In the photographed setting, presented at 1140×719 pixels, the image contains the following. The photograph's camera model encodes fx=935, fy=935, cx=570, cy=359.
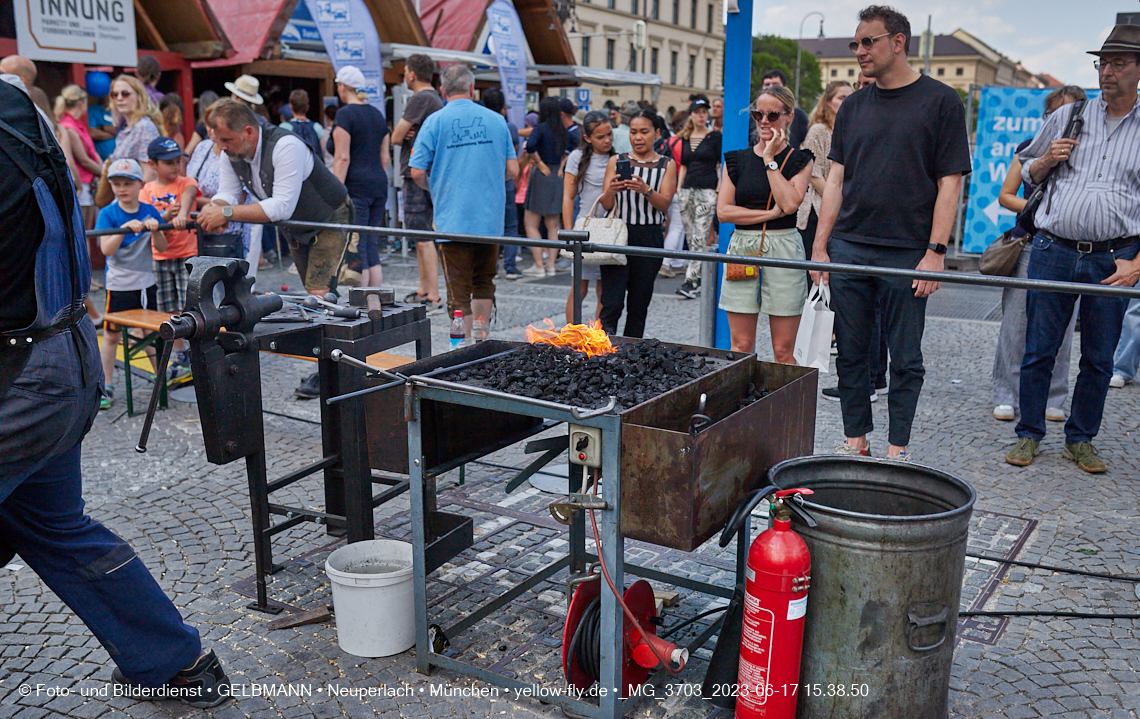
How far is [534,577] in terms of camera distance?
3641mm

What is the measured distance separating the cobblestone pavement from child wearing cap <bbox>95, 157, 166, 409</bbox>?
2.02 ft

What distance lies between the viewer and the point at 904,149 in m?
4.73

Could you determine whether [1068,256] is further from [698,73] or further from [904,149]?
[698,73]

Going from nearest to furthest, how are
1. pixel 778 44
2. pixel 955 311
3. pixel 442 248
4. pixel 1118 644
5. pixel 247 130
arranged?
pixel 1118 644 < pixel 247 130 < pixel 442 248 < pixel 955 311 < pixel 778 44

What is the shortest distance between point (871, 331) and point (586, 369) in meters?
2.37

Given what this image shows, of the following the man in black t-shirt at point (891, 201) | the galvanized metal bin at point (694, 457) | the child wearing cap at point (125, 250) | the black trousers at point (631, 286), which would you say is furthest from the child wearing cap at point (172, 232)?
the galvanized metal bin at point (694, 457)

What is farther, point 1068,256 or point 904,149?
point 1068,256

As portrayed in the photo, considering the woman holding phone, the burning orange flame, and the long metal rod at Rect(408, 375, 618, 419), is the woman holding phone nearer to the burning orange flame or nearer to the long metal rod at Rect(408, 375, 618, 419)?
the burning orange flame

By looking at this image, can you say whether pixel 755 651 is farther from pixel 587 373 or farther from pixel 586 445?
pixel 587 373

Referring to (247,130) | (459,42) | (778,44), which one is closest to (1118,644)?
(247,130)

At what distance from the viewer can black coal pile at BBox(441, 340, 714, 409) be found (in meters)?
3.13

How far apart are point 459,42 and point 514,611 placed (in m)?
17.0

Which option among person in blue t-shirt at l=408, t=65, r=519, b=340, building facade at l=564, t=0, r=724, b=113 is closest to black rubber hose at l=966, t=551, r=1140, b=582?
person in blue t-shirt at l=408, t=65, r=519, b=340

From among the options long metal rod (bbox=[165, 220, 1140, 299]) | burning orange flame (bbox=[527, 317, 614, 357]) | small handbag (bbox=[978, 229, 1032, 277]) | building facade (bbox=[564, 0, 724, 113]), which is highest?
building facade (bbox=[564, 0, 724, 113])
